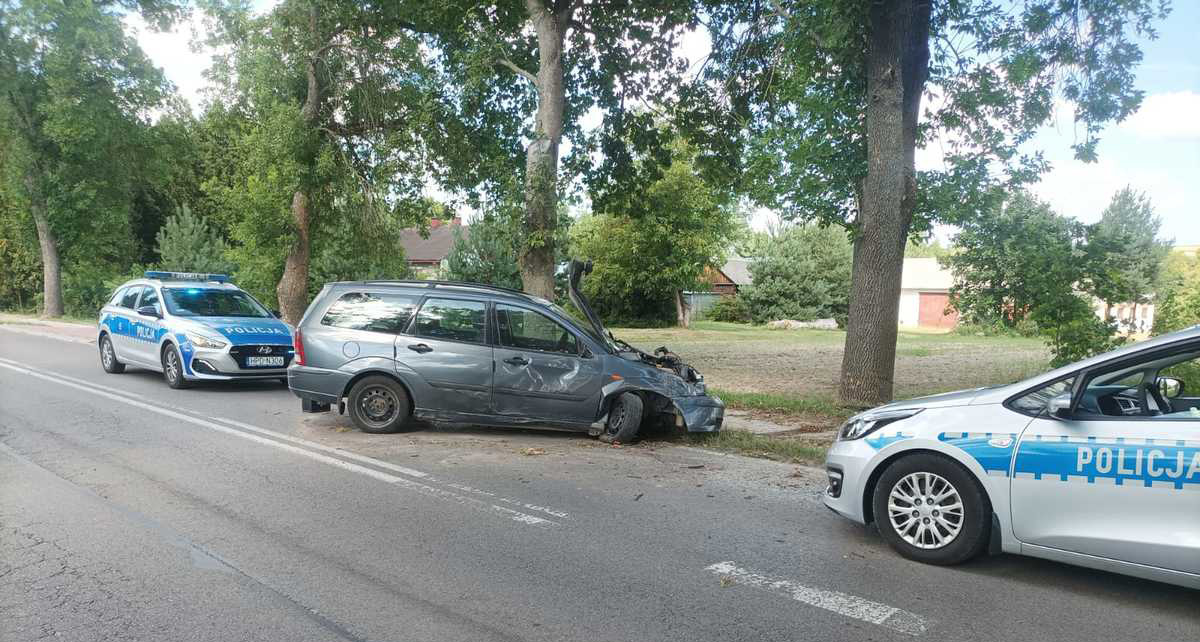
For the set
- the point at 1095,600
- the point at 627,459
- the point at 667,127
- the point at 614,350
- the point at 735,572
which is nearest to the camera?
the point at 1095,600

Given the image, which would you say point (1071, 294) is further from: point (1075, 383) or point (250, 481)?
point (250, 481)

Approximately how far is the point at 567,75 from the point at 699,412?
11.1 metres

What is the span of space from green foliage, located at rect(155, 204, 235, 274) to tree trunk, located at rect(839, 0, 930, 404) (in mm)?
28565

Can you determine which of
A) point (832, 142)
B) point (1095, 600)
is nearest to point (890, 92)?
point (832, 142)

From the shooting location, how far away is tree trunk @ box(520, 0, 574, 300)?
541 inches

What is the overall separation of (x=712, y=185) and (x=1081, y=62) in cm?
773

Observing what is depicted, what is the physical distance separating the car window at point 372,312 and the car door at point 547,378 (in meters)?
1.22

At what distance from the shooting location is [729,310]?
49062mm

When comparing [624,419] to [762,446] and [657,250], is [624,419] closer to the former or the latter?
[762,446]

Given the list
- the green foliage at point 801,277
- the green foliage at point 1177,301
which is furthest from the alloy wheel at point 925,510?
the green foliage at point 801,277

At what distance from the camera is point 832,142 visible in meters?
13.4

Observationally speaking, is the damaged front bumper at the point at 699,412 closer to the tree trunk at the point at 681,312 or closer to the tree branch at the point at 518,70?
the tree branch at the point at 518,70

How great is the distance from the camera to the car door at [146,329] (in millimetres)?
12742

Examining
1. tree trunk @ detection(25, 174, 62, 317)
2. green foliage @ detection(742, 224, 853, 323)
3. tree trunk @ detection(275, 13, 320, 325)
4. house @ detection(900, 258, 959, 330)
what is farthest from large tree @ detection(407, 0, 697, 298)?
house @ detection(900, 258, 959, 330)
